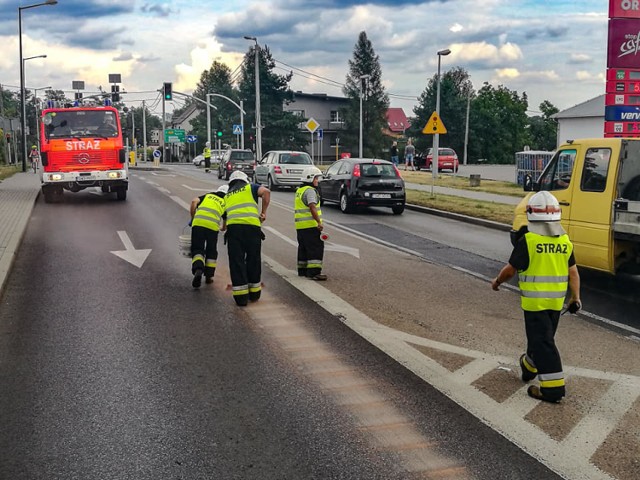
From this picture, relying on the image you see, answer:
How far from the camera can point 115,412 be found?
509 centimetres

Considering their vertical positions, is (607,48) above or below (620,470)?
above

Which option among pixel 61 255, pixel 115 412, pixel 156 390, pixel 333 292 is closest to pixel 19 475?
pixel 115 412

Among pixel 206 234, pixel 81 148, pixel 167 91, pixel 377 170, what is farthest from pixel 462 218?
pixel 167 91

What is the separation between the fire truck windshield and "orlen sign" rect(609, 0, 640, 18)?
45.6 feet

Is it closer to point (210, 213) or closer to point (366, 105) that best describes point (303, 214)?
point (210, 213)

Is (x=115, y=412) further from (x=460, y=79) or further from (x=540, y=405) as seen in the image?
(x=460, y=79)

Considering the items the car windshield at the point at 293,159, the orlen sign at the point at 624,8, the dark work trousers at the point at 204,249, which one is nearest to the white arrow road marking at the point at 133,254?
the dark work trousers at the point at 204,249

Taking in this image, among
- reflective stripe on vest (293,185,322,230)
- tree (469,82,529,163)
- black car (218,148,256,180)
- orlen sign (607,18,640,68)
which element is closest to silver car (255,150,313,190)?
black car (218,148,256,180)

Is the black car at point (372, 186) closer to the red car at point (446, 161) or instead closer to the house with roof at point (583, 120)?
the red car at point (446, 161)

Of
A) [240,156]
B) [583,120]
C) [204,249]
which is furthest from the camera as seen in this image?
[583,120]

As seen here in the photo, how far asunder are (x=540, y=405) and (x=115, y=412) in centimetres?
318

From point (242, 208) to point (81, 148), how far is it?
13.6 meters

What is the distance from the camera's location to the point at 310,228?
9.99 metres

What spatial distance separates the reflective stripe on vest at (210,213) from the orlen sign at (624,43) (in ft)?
33.9
